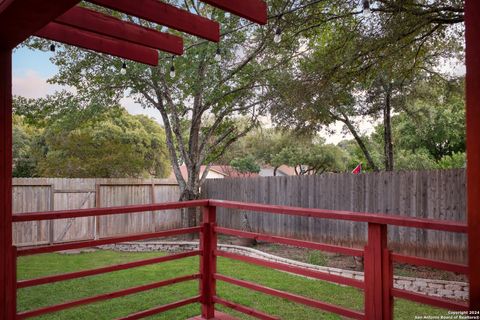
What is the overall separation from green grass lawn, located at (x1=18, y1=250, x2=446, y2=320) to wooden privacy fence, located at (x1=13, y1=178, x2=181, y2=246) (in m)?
1.22

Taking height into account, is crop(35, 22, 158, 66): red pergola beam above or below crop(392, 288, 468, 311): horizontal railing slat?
above

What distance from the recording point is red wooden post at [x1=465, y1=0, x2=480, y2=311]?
1.33 metres

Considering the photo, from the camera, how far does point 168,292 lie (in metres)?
4.89

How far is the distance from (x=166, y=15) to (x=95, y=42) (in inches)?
28.9

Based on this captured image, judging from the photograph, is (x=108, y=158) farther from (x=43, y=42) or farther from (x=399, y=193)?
(x=399, y=193)

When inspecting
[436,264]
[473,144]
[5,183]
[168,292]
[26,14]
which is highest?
[26,14]

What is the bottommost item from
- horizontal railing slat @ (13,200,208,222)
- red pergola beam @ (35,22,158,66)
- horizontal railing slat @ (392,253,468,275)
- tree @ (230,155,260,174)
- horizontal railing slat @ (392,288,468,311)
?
horizontal railing slat @ (392,288,468,311)

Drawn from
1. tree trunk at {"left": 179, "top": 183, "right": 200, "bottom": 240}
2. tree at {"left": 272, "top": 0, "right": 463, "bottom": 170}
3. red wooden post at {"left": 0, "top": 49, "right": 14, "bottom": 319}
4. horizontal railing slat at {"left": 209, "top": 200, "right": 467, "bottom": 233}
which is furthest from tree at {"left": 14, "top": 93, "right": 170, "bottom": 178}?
horizontal railing slat at {"left": 209, "top": 200, "right": 467, "bottom": 233}

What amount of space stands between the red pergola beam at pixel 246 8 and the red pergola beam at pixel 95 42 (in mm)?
1092

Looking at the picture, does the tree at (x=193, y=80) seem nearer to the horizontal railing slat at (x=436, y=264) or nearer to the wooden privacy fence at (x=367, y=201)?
the wooden privacy fence at (x=367, y=201)

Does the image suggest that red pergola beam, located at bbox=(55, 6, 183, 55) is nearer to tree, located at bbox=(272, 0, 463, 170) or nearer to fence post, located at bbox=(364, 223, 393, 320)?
fence post, located at bbox=(364, 223, 393, 320)

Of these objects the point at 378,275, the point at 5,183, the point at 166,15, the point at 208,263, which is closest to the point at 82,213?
the point at 5,183

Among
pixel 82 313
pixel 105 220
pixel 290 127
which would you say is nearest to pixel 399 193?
pixel 290 127

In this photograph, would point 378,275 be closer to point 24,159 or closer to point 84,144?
point 84,144
